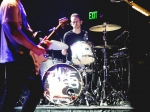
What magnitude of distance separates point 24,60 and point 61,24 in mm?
1226

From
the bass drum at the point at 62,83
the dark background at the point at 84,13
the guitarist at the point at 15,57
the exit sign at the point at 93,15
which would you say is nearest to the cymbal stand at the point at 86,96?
the bass drum at the point at 62,83

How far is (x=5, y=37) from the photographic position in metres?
2.31

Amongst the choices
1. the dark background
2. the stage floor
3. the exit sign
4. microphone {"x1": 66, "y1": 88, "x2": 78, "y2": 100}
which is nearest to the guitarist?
the stage floor

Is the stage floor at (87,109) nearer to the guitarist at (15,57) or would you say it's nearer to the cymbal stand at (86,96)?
the cymbal stand at (86,96)

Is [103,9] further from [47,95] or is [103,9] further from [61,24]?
[61,24]

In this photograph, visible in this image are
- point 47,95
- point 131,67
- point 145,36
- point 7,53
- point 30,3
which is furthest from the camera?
point 30,3

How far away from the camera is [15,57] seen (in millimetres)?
2262

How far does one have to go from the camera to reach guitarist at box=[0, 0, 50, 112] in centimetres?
214

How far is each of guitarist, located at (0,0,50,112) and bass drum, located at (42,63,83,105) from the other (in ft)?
8.57

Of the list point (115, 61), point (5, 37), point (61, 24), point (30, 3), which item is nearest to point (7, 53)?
point (5, 37)

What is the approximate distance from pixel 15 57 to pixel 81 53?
2865 mm

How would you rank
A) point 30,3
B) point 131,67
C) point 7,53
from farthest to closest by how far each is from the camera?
point 30,3, point 131,67, point 7,53

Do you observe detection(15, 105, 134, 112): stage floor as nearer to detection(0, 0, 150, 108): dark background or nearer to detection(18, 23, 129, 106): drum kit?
detection(18, 23, 129, 106): drum kit

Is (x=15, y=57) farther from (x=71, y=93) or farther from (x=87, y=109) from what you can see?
(x=71, y=93)
